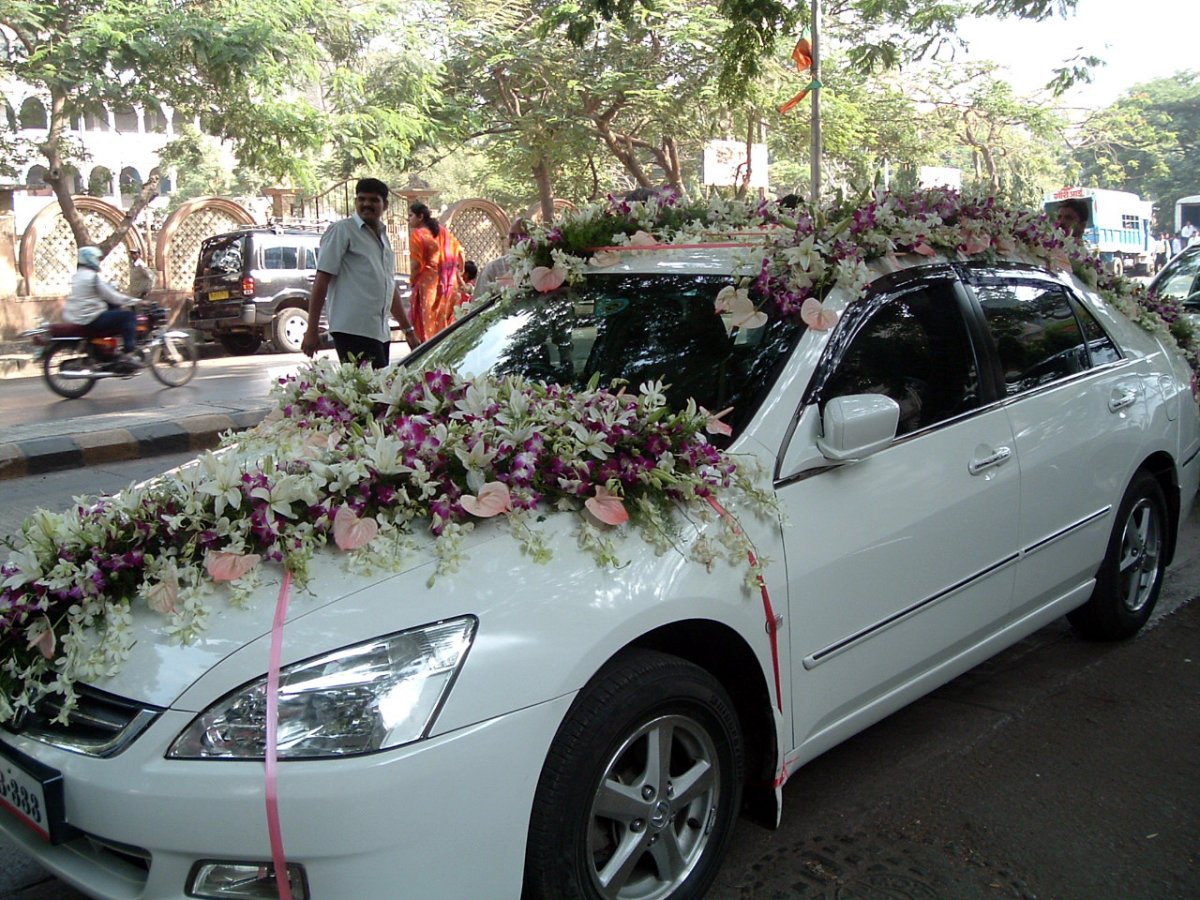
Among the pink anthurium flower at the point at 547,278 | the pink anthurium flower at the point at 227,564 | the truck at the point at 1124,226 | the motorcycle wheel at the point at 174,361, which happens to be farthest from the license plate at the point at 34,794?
the truck at the point at 1124,226

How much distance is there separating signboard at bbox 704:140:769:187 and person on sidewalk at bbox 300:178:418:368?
1.97 meters

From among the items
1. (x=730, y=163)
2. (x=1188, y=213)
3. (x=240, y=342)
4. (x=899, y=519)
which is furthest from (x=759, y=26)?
(x=1188, y=213)

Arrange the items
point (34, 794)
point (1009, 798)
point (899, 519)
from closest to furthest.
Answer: point (34, 794)
point (899, 519)
point (1009, 798)

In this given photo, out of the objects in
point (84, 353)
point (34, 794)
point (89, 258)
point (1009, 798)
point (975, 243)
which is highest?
point (89, 258)

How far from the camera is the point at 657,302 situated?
338 centimetres

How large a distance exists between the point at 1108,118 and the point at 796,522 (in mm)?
37345

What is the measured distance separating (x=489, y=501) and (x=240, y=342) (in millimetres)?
17054

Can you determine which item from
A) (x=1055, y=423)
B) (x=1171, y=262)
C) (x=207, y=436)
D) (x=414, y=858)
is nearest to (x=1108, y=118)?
(x=1171, y=262)

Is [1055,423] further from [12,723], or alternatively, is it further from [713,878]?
[12,723]

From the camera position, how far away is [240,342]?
60.3ft

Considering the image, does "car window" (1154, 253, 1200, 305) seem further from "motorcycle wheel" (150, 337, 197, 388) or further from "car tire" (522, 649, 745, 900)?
"motorcycle wheel" (150, 337, 197, 388)

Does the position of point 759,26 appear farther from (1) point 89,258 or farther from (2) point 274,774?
(1) point 89,258

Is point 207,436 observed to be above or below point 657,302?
below

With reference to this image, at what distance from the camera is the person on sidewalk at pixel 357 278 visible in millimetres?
6523
